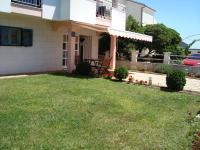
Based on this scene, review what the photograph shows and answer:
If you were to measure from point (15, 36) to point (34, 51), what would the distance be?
201 cm

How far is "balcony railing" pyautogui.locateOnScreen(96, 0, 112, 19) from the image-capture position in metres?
28.7

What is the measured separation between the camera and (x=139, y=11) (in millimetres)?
53219

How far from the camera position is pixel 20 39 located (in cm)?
2311

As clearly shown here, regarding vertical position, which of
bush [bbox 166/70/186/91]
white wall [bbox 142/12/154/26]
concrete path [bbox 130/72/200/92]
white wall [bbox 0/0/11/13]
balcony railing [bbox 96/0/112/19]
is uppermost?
white wall [bbox 142/12/154/26]

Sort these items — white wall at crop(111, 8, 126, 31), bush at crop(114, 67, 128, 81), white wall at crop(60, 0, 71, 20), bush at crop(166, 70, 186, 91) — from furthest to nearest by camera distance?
1. white wall at crop(111, 8, 126, 31)
2. white wall at crop(60, 0, 71, 20)
3. bush at crop(114, 67, 128, 81)
4. bush at crop(166, 70, 186, 91)

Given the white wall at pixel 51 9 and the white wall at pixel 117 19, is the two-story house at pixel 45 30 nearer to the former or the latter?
the white wall at pixel 51 9

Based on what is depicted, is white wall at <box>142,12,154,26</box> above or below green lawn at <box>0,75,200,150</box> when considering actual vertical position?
above

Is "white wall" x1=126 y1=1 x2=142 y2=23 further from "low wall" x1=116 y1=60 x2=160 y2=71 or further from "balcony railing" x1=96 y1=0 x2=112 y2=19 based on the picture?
"balcony railing" x1=96 y1=0 x2=112 y2=19

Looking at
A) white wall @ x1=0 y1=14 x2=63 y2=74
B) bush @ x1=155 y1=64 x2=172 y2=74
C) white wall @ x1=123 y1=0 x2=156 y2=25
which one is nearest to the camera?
white wall @ x1=0 y1=14 x2=63 y2=74

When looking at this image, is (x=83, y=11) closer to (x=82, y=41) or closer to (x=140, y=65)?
(x=82, y=41)

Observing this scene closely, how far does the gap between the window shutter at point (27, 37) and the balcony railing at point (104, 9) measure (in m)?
6.71

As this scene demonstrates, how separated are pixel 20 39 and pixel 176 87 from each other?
1028cm

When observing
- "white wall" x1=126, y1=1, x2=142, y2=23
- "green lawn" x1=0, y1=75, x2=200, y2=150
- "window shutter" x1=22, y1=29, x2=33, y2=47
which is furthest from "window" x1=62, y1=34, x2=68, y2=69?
"white wall" x1=126, y1=1, x2=142, y2=23

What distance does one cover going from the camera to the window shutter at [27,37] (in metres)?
23.3
